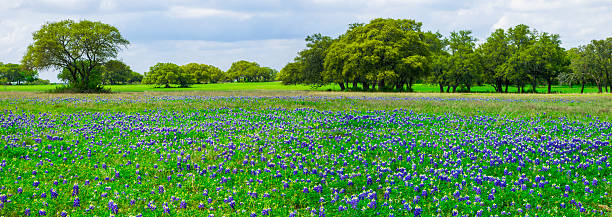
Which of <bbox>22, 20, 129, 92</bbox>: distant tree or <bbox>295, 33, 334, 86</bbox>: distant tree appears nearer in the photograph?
<bbox>22, 20, 129, 92</bbox>: distant tree

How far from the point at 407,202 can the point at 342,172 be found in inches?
67.7

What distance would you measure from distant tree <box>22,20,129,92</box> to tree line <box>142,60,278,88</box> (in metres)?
59.2

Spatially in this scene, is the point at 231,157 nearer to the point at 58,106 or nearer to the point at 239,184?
the point at 239,184

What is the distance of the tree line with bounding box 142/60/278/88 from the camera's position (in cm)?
10922

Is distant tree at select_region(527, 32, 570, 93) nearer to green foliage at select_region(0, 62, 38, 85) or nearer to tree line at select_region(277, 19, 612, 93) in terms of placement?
tree line at select_region(277, 19, 612, 93)

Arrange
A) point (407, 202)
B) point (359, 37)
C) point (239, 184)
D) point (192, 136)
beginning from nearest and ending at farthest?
point (407, 202) → point (239, 184) → point (192, 136) → point (359, 37)

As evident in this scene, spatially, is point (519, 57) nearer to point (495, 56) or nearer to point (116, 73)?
point (495, 56)

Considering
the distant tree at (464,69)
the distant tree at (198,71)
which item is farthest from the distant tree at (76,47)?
the distant tree at (198,71)

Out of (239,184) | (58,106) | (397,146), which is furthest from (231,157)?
(58,106)

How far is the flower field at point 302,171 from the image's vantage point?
18.5 ft

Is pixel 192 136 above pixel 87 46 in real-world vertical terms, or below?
below

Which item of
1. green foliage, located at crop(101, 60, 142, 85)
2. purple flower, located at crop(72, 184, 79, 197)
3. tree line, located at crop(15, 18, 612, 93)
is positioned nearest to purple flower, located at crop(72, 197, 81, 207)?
purple flower, located at crop(72, 184, 79, 197)

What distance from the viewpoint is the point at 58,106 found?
18438mm

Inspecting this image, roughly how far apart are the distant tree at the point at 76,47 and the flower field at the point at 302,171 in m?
38.0
